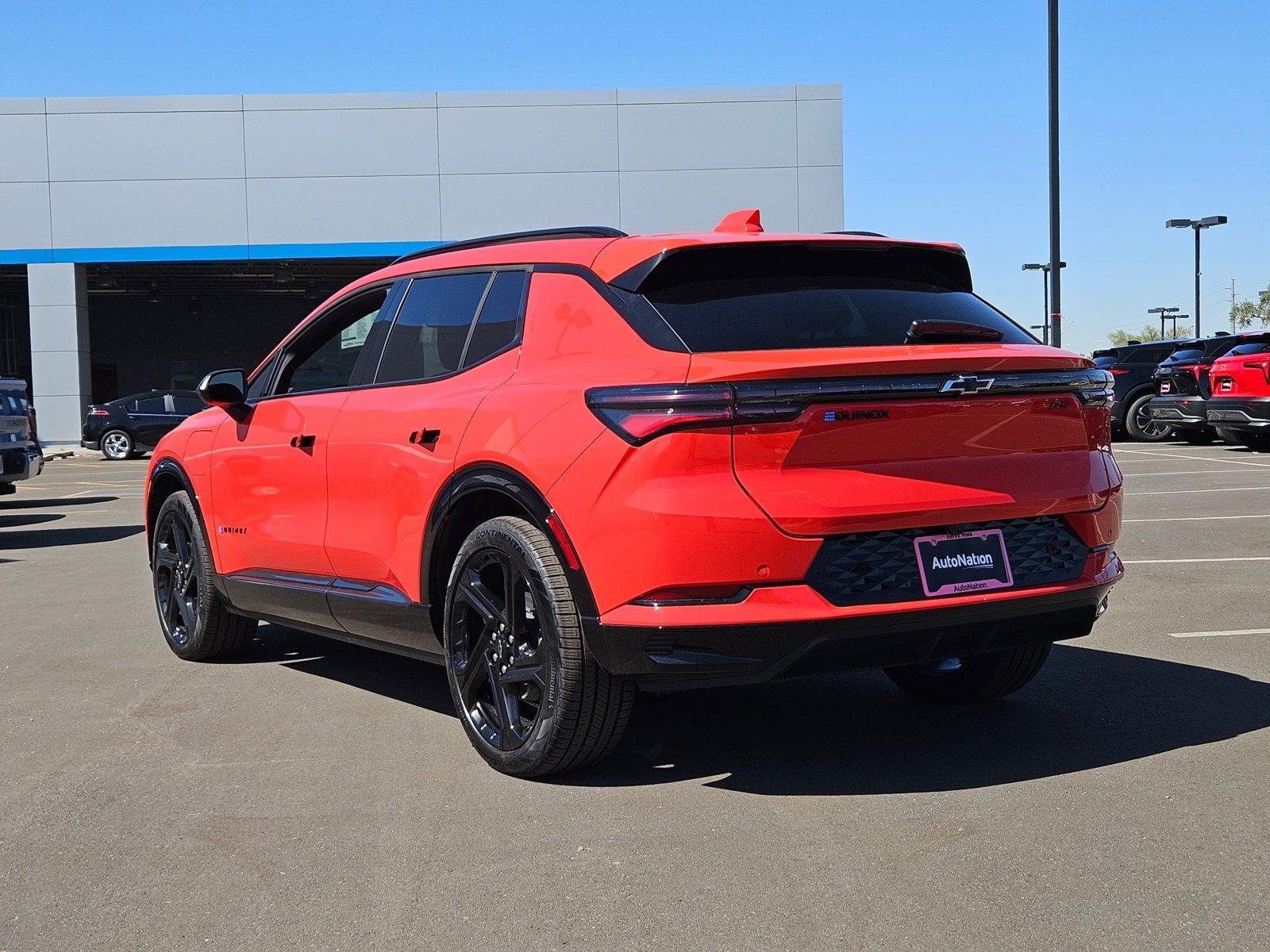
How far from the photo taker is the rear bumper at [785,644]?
3.89 metres

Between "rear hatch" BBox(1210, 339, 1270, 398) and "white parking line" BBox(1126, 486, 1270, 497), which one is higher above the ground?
"rear hatch" BBox(1210, 339, 1270, 398)

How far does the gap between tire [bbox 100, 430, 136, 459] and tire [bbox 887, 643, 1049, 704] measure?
27134 mm

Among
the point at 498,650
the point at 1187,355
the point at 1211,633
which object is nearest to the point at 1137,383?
the point at 1187,355

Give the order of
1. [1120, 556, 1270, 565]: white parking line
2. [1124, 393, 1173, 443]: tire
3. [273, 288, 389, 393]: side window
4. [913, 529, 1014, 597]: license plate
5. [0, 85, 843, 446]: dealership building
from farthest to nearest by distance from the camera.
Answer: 1. [0, 85, 843, 446]: dealership building
2. [1124, 393, 1173, 443]: tire
3. [1120, 556, 1270, 565]: white parking line
4. [273, 288, 389, 393]: side window
5. [913, 529, 1014, 597]: license plate

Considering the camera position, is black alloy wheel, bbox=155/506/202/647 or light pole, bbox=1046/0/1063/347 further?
light pole, bbox=1046/0/1063/347

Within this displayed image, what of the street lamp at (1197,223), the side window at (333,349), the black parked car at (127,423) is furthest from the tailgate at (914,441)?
the street lamp at (1197,223)

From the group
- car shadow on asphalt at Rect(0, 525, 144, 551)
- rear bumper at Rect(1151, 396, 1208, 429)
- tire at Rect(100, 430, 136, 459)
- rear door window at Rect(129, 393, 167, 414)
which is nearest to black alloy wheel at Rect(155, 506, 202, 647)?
car shadow on asphalt at Rect(0, 525, 144, 551)

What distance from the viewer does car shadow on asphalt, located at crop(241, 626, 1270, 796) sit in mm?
4375

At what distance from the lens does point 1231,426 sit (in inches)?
780

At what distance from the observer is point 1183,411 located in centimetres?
2144

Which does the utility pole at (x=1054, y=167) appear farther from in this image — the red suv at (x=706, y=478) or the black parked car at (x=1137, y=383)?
the red suv at (x=706, y=478)

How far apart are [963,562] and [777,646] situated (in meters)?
0.65

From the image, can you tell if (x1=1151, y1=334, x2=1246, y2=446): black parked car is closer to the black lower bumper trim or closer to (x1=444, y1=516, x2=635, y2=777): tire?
the black lower bumper trim

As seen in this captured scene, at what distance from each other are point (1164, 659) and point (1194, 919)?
123 inches
